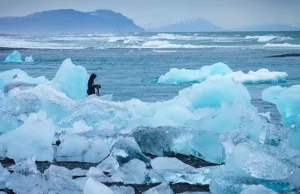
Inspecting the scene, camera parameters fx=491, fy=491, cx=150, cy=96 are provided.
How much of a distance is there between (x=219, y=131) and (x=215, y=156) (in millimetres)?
718

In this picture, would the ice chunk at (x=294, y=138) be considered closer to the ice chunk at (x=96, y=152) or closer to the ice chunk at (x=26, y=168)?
the ice chunk at (x=96, y=152)

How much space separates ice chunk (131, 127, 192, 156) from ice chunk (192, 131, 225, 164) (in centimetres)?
11

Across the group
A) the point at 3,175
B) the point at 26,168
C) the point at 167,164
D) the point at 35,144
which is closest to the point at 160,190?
the point at 167,164

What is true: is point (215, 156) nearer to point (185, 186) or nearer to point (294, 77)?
point (185, 186)

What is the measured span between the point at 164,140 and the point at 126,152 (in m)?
0.74

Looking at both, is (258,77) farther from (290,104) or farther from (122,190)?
(122,190)

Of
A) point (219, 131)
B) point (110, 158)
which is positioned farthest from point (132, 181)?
→ point (219, 131)

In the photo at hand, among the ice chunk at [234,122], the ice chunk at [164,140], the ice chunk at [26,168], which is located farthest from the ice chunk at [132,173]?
the ice chunk at [234,122]

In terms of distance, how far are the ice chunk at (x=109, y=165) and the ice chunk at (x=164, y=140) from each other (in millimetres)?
757

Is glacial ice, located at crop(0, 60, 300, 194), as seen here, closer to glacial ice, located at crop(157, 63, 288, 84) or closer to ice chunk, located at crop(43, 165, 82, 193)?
ice chunk, located at crop(43, 165, 82, 193)

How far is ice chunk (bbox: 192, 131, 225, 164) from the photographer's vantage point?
5.70 m

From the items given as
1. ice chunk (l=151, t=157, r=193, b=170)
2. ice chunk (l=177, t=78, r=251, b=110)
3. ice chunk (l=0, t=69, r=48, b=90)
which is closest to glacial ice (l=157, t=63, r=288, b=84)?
ice chunk (l=0, t=69, r=48, b=90)

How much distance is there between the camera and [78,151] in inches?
226

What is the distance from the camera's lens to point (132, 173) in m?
4.93
